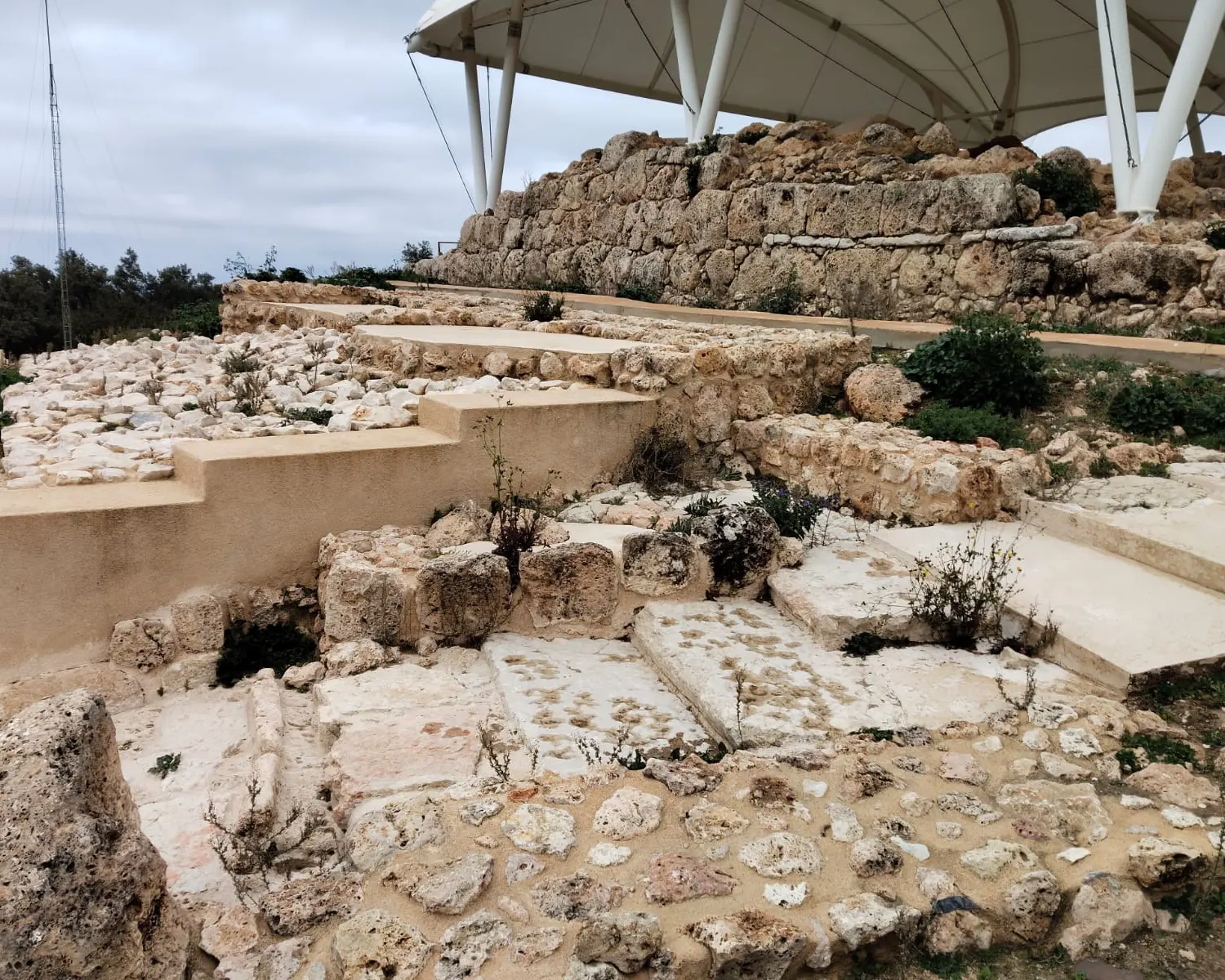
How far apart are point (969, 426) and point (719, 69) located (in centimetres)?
1262

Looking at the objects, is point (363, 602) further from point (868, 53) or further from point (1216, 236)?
point (868, 53)

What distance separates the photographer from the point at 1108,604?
167 inches

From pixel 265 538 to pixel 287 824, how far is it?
2068mm

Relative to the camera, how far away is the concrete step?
3.74m

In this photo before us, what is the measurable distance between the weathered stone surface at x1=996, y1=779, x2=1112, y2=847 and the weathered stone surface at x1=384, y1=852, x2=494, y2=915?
1718 millimetres

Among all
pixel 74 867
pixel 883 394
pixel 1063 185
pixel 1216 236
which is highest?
pixel 1063 185

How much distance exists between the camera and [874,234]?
12891 mm

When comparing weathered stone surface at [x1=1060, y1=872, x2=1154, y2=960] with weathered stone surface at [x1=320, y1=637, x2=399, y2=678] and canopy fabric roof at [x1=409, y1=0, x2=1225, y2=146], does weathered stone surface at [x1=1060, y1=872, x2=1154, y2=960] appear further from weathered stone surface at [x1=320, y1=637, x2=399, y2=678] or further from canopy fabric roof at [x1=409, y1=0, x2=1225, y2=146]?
canopy fabric roof at [x1=409, y1=0, x2=1225, y2=146]

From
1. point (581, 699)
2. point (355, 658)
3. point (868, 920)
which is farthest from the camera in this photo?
point (355, 658)

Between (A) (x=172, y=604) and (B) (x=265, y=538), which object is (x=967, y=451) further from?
(A) (x=172, y=604)

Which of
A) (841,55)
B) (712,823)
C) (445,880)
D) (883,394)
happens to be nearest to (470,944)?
(445,880)

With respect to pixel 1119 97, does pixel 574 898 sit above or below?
below

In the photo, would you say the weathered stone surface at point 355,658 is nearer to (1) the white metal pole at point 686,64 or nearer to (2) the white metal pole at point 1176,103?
(2) the white metal pole at point 1176,103

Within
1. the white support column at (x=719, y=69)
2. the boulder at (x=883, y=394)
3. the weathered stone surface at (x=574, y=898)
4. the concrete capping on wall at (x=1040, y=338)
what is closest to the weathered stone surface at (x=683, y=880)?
the weathered stone surface at (x=574, y=898)
